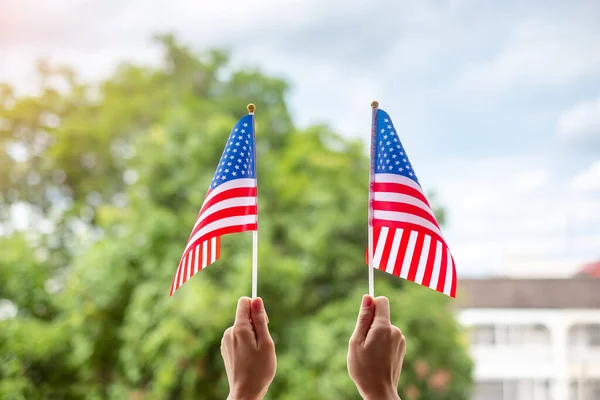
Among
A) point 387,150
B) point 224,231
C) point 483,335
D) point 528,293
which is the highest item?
point 387,150

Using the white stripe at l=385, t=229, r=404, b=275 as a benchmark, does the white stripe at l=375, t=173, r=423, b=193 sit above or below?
above

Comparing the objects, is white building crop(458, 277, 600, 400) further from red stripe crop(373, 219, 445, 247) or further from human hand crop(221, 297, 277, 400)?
human hand crop(221, 297, 277, 400)

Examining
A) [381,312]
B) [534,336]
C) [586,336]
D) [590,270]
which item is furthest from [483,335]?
[381,312]

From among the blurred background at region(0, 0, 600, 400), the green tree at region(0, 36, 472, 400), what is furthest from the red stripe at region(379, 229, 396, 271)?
the green tree at region(0, 36, 472, 400)

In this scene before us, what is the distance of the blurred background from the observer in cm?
341

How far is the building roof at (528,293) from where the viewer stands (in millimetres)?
3850

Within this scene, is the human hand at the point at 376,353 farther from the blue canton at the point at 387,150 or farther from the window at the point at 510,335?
the window at the point at 510,335

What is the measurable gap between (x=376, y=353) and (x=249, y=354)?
0.16m

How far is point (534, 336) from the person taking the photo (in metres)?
3.97

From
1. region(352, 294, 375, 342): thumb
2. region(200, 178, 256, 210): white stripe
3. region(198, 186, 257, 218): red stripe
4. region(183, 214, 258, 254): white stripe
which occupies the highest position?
region(200, 178, 256, 210): white stripe

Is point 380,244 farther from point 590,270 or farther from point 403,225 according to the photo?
point 590,270

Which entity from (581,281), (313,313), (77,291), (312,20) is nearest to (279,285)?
(313,313)

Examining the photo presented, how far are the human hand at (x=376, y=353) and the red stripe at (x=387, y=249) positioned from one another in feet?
0.98

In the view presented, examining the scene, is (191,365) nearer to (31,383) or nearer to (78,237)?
(31,383)
